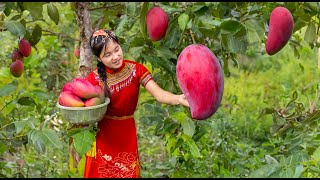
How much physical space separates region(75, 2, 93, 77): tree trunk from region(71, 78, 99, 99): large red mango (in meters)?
0.28

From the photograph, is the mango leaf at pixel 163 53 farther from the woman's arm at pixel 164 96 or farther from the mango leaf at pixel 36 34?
the mango leaf at pixel 36 34

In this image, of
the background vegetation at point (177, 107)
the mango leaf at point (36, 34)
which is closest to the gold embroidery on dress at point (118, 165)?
the background vegetation at point (177, 107)

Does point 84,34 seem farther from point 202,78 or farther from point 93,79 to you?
point 202,78

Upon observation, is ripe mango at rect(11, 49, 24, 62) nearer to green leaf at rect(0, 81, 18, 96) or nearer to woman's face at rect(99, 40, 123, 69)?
green leaf at rect(0, 81, 18, 96)

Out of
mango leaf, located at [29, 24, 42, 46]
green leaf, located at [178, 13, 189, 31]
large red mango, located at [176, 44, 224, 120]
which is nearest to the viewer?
large red mango, located at [176, 44, 224, 120]

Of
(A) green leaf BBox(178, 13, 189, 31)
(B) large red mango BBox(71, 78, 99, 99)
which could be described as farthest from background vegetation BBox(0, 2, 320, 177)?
(B) large red mango BBox(71, 78, 99, 99)

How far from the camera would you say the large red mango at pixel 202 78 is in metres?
0.91

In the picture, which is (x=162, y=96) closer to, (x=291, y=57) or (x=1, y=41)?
(x=1, y=41)

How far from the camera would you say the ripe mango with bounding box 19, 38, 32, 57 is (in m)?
1.54

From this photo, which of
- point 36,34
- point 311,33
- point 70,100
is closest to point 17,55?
point 36,34

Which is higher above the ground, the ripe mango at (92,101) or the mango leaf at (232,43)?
the mango leaf at (232,43)

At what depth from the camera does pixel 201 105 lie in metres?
0.92

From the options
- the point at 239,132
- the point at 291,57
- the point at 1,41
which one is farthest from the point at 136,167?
the point at 291,57

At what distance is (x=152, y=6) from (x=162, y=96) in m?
0.22
